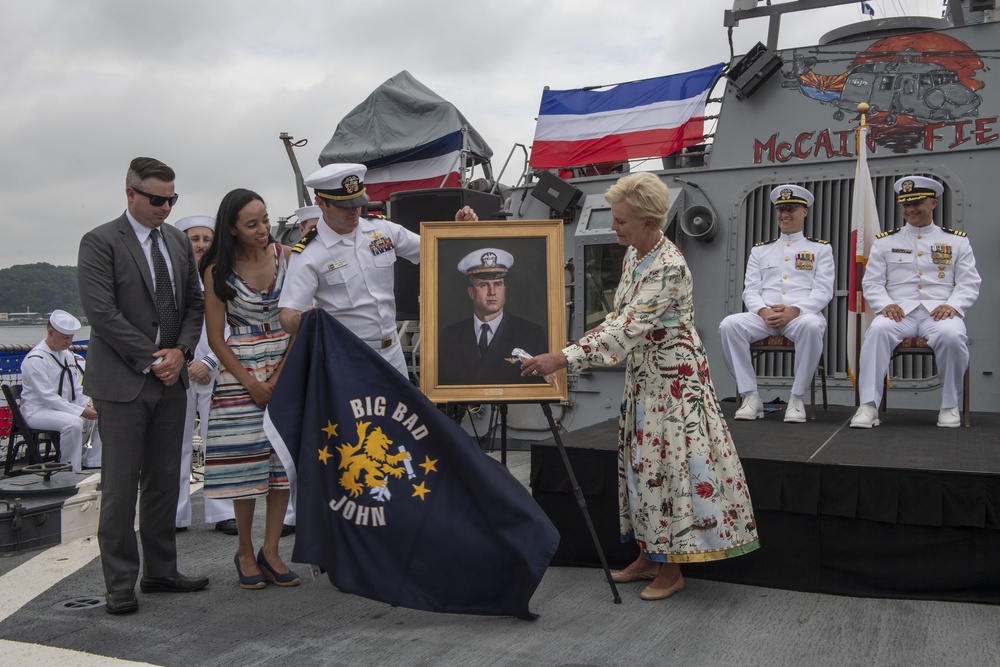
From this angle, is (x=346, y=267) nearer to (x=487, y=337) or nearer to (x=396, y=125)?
(x=487, y=337)

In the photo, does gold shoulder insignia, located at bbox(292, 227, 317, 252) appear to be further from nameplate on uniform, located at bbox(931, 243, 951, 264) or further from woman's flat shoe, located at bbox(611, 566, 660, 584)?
nameplate on uniform, located at bbox(931, 243, 951, 264)

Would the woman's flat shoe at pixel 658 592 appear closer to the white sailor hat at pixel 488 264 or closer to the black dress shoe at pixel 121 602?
the white sailor hat at pixel 488 264

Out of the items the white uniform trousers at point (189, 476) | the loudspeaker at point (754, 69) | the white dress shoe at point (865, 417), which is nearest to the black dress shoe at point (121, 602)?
the white uniform trousers at point (189, 476)

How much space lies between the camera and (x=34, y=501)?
17.4 ft

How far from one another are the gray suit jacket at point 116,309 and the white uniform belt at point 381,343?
965 mm

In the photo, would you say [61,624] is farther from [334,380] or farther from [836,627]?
[836,627]

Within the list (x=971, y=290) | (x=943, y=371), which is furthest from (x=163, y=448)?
A: (x=971, y=290)

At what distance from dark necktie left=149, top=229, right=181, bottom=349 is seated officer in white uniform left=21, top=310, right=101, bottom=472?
428 cm

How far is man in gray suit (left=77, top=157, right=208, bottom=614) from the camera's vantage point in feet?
12.8

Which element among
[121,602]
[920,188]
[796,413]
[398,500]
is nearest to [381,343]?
[398,500]

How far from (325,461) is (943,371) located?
3.78 meters

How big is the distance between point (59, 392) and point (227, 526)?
137 inches

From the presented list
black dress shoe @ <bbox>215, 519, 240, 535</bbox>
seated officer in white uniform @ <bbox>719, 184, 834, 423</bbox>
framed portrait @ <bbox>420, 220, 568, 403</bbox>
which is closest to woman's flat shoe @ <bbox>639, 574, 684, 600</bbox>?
framed portrait @ <bbox>420, 220, 568, 403</bbox>

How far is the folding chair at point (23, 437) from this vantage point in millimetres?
7352
